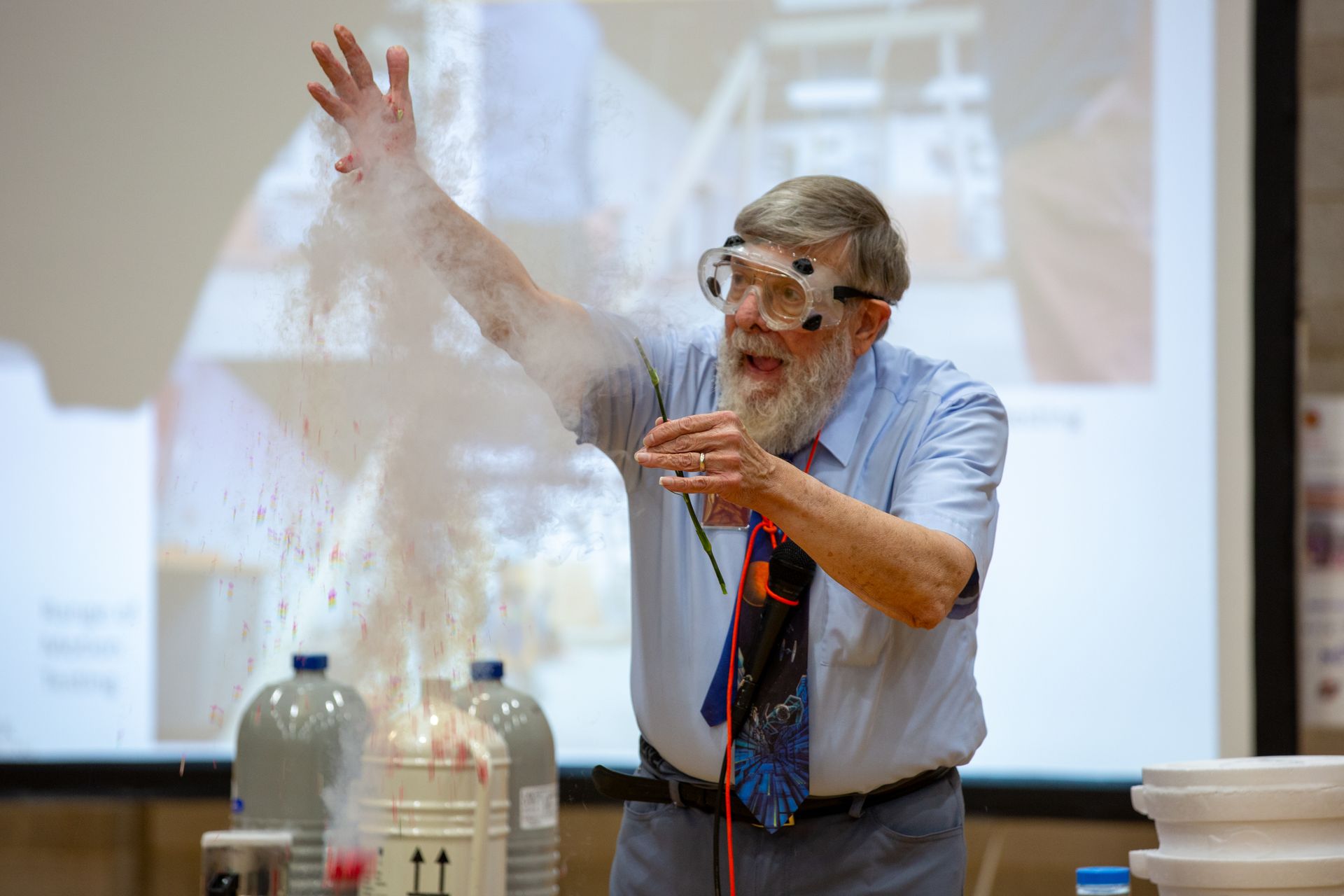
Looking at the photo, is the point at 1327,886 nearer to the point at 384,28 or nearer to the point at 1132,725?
the point at 1132,725

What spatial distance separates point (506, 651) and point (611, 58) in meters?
1.68

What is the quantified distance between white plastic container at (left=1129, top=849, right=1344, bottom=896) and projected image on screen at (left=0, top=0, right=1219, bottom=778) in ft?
4.80

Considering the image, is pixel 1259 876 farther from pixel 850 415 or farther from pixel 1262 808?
pixel 850 415

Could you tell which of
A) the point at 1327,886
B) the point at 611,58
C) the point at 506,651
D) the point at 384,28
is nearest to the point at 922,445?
the point at 1327,886

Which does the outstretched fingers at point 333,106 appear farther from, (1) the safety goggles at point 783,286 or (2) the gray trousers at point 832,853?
(2) the gray trousers at point 832,853

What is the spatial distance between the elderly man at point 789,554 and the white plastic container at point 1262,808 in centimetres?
34

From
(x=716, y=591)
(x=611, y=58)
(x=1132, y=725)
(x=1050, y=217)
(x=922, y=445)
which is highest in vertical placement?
(x=611, y=58)


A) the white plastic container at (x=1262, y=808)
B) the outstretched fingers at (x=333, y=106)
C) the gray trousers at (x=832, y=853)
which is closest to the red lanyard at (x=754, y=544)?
the gray trousers at (x=832, y=853)

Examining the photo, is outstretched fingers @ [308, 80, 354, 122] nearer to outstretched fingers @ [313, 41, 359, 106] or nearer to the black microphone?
outstretched fingers @ [313, 41, 359, 106]

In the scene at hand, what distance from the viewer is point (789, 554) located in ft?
5.63

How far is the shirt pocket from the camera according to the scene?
166 cm

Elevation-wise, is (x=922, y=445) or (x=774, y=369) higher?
(x=774, y=369)

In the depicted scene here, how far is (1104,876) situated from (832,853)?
1.78 ft

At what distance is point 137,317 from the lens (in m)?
3.45
